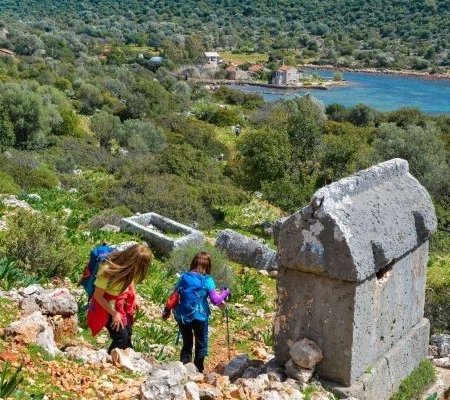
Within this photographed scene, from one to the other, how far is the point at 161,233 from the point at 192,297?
8.81 meters

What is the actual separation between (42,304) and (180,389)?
106 inches

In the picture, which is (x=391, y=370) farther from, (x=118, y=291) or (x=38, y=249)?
(x=38, y=249)

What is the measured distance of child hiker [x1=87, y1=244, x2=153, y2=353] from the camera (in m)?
6.06

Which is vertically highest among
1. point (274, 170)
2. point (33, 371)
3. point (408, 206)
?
point (408, 206)

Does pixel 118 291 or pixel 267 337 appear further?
pixel 267 337

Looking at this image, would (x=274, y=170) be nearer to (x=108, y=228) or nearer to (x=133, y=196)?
(x=133, y=196)

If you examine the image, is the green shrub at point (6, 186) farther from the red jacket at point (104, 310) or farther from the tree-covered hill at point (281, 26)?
the tree-covered hill at point (281, 26)

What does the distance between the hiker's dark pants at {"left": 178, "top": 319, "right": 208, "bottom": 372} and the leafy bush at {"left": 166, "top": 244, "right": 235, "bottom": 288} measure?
4590 mm

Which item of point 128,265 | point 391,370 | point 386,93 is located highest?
point 128,265

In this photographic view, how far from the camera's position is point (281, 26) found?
535 ft

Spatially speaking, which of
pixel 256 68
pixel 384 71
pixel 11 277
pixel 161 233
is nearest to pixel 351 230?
pixel 11 277

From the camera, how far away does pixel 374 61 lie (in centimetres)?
12444

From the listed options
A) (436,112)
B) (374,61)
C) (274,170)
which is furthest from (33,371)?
(374,61)

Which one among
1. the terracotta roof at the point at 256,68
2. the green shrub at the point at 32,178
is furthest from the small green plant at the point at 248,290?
the terracotta roof at the point at 256,68
